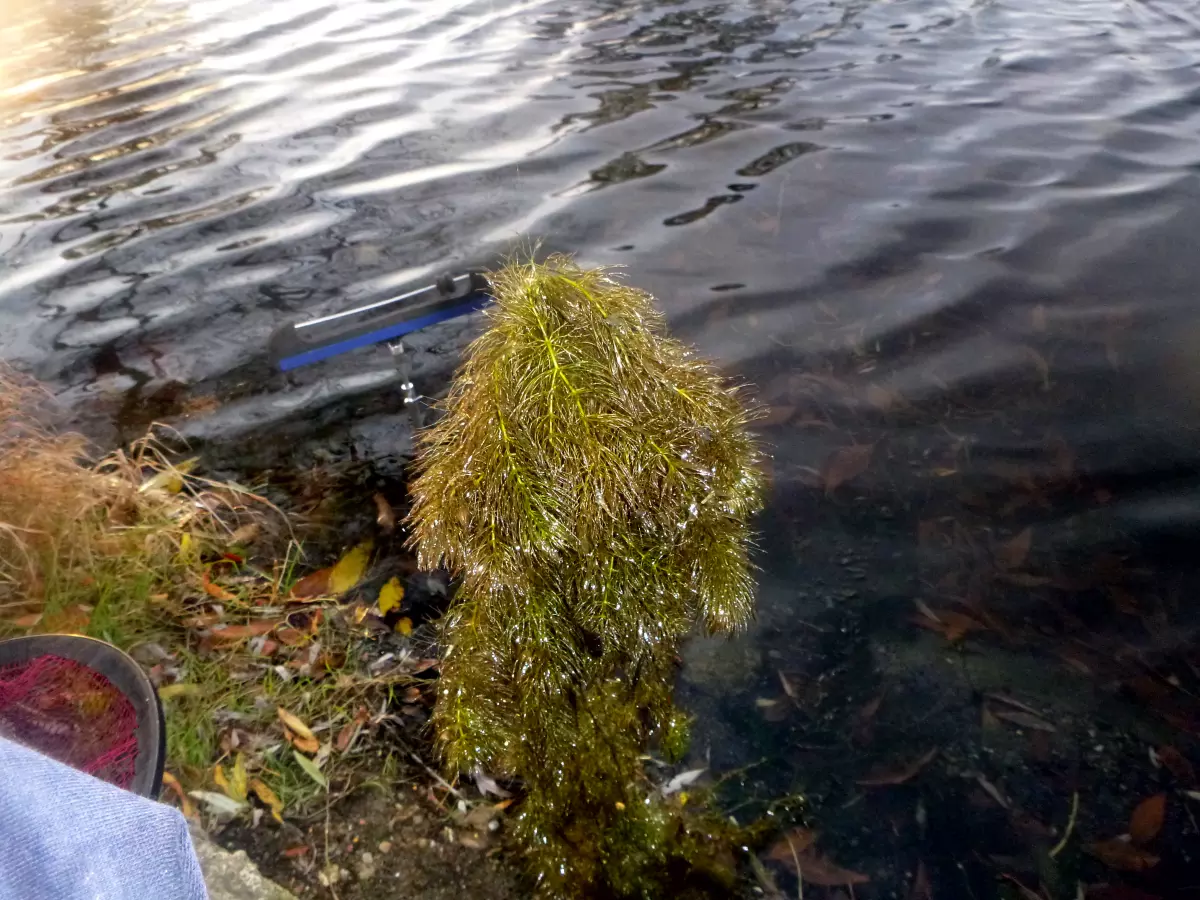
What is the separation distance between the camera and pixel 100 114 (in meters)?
7.27

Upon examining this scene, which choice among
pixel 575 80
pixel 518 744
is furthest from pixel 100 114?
pixel 518 744

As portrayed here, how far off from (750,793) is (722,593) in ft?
3.61

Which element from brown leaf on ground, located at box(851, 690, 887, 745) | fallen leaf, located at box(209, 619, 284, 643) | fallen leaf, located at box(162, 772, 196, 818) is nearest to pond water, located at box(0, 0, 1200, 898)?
brown leaf on ground, located at box(851, 690, 887, 745)

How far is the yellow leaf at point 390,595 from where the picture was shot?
327 cm

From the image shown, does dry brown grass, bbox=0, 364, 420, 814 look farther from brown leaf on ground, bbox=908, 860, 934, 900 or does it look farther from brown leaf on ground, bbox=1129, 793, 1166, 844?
brown leaf on ground, bbox=1129, 793, 1166, 844

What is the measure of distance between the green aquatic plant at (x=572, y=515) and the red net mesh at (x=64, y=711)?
0.84m

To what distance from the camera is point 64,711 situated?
7.07ft

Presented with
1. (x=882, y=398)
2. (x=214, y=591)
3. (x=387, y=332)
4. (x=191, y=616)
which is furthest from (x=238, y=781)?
(x=882, y=398)

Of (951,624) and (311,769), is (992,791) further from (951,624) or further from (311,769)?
(311,769)

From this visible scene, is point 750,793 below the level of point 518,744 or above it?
below

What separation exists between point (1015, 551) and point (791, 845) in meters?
1.69

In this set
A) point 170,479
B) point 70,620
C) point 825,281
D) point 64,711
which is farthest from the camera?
point 825,281

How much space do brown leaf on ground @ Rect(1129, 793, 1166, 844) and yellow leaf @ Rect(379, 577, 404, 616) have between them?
2.71 m

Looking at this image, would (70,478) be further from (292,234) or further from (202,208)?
(202,208)
